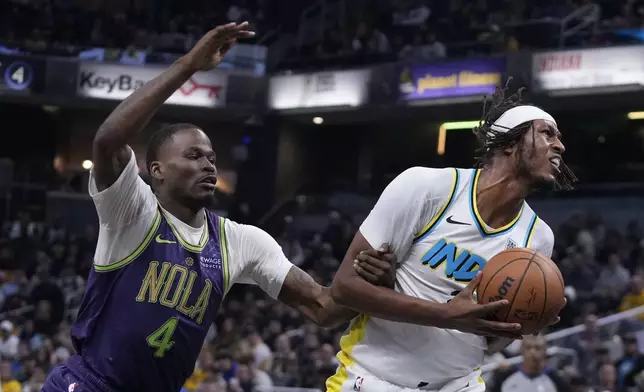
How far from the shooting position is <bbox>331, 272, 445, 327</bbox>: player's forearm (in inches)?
158

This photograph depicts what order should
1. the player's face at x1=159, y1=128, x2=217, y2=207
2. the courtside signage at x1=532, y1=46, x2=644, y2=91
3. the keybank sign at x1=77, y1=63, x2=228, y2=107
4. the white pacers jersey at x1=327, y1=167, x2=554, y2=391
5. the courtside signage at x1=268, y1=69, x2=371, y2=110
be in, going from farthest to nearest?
1. the keybank sign at x1=77, y1=63, x2=228, y2=107
2. the courtside signage at x1=268, y1=69, x2=371, y2=110
3. the courtside signage at x1=532, y1=46, x2=644, y2=91
4. the player's face at x1=159, y1=128, x2=217, y2=207
5. the white pacers jersey at x1=327, y1=167, x2=554, y2=391

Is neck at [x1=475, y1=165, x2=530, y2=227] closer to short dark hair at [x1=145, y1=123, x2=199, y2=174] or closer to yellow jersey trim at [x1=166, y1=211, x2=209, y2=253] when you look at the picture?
yellow jersey trim at [x1=166, y1=211, x2=209, y2=253]

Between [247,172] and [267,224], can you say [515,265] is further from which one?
[247,172]

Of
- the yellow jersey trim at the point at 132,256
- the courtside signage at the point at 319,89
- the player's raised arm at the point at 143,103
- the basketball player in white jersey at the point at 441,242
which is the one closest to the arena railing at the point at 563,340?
the basketball player in white jersey at the point at 441,242

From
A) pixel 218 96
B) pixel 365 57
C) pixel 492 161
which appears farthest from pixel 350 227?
pixel 492 161

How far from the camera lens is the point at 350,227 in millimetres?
19391

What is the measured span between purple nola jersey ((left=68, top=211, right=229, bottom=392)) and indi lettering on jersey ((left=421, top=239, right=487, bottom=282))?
104 cm

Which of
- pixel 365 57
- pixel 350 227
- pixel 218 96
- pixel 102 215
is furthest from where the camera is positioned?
pixel 218 96

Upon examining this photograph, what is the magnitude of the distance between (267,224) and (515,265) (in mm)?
19764

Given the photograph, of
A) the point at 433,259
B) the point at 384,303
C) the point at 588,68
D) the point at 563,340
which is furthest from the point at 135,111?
the point at 588,68

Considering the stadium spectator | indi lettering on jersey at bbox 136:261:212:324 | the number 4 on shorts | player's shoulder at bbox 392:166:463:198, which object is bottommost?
the stadium spectator

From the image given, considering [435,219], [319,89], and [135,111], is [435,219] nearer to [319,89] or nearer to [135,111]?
[135,111]

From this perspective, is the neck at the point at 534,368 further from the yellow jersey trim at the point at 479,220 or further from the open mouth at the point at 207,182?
the open mouth at the point at 207,182

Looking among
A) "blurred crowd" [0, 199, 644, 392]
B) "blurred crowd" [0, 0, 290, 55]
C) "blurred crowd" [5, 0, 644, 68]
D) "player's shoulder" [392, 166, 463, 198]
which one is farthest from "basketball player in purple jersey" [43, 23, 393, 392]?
"blurred crowd" [0, 0, 290, 55]
